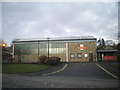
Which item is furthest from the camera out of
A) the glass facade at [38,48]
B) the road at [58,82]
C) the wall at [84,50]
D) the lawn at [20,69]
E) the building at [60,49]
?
the glass facade at [38,48]

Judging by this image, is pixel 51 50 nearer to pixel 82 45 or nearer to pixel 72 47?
pixel 72 47

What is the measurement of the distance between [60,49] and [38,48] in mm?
6556

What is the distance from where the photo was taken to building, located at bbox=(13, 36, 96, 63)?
120ft

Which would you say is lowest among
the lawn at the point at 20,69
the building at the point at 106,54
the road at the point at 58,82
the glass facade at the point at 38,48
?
the lawn at the point at 20,69

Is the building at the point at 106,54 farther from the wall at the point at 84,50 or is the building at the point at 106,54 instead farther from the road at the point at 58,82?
the road at the point at 58,82

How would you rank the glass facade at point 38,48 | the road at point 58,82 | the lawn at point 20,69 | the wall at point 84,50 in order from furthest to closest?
the glass facade at point 38,48 < the wall at point 84,50 < the lawn at point 20,69 < the road at point 58,82

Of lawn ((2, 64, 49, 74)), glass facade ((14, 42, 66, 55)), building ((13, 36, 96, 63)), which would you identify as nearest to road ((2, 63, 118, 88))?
lawn ((2, 64, 49, 74))

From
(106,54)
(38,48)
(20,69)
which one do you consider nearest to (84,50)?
(106,54)

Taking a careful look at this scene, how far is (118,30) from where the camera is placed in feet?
59.4

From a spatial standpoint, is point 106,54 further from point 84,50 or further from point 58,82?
point 58,82

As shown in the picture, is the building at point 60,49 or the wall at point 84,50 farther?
the building at point 60,49

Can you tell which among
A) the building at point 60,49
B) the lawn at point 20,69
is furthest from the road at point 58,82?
the building at point 60,49

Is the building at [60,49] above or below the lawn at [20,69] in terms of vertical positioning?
above

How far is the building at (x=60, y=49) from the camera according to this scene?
120 ft
